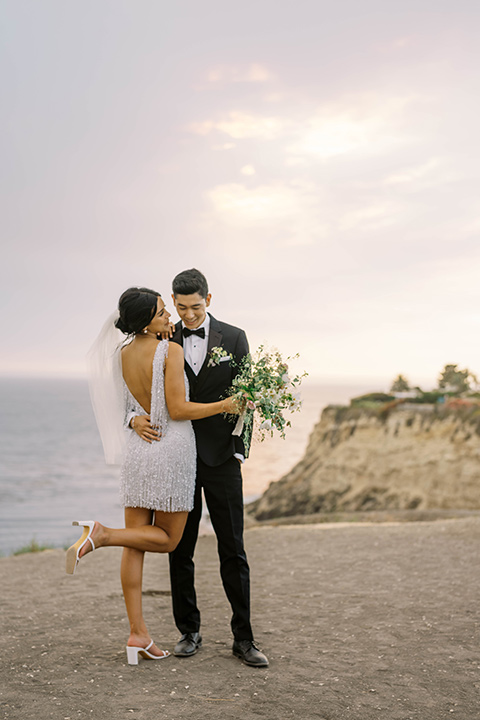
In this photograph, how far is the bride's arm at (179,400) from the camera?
3.94 meters

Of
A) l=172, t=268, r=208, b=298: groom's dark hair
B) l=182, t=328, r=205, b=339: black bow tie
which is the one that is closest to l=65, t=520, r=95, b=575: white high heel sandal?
l=182, t=328, r=205, b=339: black bow tie

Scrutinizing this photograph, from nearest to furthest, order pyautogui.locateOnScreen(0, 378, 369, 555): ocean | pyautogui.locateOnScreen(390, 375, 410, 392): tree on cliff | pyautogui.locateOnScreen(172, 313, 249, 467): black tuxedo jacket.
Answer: pyautogui.locateOnScreen(172, 313, 249, 467): black tuxedo jacket, pyautogui.locateOnScreen(390, 375, 410, 392): tree on cliff, pyautogui.locateOnScreen(0, 378, 369, 555): ocean

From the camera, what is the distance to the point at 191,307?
4027 mm

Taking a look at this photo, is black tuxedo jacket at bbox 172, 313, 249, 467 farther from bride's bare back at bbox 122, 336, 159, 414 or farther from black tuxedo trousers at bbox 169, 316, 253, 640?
bride's bare back at bbox 122, 336, 159, 414

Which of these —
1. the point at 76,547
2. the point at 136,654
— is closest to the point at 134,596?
the point at 136,654

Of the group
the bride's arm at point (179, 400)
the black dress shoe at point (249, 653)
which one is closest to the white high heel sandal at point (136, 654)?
the black dress shoe at point (249, 653)

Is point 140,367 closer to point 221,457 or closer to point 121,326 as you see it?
point 121,326

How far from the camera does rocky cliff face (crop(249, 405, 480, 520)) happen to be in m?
19.1

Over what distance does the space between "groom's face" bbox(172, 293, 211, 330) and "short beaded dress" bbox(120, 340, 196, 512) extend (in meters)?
0.21

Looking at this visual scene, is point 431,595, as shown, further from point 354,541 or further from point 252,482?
point 252,482

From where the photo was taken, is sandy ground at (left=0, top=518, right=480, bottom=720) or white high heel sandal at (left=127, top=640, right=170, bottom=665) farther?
white high heel sandal at (left=127, top=640, right=170, bottom=665)

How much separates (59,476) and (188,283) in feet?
142

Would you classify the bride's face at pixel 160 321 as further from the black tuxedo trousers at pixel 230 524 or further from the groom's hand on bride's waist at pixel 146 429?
the black tuxedo trousers at pixel 230 524

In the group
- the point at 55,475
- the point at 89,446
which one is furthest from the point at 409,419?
the point at 89,446
